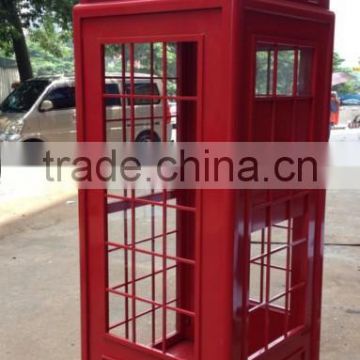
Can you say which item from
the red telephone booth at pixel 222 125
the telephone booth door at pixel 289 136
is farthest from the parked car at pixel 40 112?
the telephone booth door at pixel 289 136

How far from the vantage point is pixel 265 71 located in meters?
2.07

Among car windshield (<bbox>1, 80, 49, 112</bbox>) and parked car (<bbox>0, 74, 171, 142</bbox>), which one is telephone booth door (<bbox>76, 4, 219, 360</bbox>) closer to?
parked car (<bbox>0, 74, 171, 142</bbox>)

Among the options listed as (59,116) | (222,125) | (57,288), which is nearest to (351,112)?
(59,116)

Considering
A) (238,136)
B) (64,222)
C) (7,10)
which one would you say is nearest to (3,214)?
(64,222)

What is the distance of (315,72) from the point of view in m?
2.03

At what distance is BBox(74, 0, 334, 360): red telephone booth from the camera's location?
1.74 metres

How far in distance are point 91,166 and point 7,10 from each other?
10.3m

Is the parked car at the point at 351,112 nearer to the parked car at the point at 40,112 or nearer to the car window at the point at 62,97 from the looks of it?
the car window at the point at 62,97

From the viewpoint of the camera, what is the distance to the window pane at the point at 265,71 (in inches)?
79.9

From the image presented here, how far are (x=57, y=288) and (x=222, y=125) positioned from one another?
280 centimetres

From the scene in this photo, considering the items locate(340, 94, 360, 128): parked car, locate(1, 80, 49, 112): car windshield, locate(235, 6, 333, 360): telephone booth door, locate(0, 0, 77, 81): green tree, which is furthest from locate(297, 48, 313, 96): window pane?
locate(340, 94, 360, 128): parked car


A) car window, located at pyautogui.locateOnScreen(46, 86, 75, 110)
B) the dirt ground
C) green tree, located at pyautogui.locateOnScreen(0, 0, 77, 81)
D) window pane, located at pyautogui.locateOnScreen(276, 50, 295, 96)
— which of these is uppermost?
green tree, located at pyautogui.locateOnScreen(0, 0, 77, 81)

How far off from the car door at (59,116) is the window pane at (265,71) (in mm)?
8822

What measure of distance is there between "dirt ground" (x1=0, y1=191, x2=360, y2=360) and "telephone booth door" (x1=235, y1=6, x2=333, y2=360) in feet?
3.46
